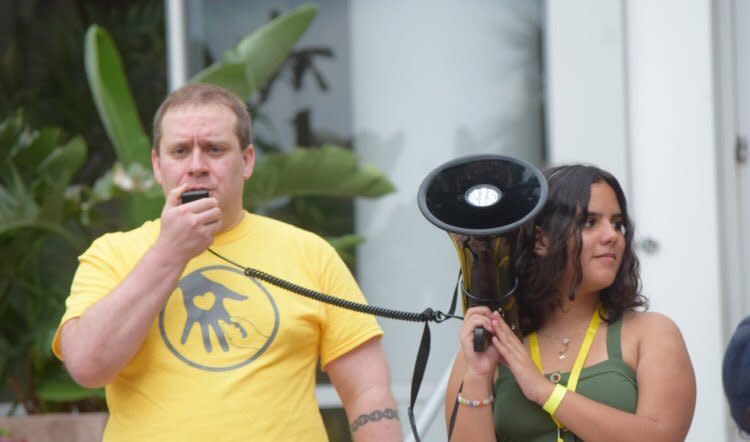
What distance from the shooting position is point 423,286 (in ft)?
19.4

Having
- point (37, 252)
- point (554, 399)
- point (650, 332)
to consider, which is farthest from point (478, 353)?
point (37, 252)

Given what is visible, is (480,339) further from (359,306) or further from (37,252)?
(37,252)

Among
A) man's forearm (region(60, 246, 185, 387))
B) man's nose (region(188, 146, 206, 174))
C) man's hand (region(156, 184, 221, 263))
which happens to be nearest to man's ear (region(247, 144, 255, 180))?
man's nose (region(188, 146, 206, 174))

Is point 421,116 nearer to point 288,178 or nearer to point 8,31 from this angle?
point 288,178

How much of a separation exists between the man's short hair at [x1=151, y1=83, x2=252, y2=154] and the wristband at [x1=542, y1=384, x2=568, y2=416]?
101 centimetres

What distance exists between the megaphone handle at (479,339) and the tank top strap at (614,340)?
1.06 ft

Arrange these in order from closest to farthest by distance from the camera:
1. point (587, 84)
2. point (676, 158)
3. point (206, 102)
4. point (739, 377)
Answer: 1. point (739, 377)
2. point (206, 102)
3. point (676, 158)
4. point (587, 84)

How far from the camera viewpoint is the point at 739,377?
215cm

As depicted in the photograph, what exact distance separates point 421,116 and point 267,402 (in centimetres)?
329

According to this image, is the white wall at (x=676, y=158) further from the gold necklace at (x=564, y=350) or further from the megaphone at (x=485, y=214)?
the megaphone at (x=485, y=214)

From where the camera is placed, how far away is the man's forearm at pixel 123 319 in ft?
9.04

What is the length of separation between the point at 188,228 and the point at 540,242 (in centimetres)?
85

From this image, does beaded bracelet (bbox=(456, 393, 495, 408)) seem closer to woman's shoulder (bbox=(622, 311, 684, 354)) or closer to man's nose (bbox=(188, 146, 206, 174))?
woman's shoulder (bbox=(622, 311, 684, 354))

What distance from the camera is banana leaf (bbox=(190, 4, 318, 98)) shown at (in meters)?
5.65
